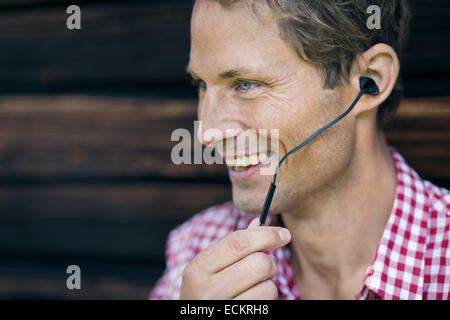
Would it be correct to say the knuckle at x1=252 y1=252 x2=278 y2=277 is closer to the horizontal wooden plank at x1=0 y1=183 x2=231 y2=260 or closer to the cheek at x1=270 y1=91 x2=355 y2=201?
the cheek at x1=270 y1=91 x2=355 y2=201

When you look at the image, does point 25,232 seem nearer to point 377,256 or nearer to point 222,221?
point 222,221

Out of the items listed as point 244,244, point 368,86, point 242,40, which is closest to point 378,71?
point 368,86

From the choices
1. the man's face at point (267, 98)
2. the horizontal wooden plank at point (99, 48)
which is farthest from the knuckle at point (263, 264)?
the horizontal wooden plank at point (99, 48)

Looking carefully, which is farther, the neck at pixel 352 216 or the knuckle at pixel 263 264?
the neck at pixel 352 216

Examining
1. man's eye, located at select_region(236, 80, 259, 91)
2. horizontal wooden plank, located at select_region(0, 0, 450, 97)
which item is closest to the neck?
man's eye, located at select_region(236, 80, 259, 91)

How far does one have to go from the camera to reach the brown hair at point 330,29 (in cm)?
117

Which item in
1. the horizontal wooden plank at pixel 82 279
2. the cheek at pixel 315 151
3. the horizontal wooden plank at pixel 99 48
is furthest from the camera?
the horizontal wooden plank at pixel 82 279

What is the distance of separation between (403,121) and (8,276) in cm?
184

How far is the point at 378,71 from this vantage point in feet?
4.14

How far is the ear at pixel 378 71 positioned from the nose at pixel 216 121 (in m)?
0.36

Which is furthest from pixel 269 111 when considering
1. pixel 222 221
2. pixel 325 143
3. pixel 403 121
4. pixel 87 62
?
pixel 87 62

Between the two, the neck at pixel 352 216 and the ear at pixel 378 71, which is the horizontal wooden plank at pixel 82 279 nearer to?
the neck at pixel 352 216

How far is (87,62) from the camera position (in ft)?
6.22

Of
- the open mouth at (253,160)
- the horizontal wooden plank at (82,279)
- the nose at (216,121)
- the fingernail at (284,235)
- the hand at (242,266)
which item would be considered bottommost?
the horizontal wooden plank at (82,279)
